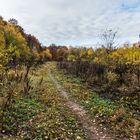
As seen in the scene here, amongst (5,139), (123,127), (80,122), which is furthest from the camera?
(80,122)

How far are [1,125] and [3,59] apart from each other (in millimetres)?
3873

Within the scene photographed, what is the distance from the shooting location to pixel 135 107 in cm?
1570

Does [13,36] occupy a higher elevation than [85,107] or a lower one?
higher

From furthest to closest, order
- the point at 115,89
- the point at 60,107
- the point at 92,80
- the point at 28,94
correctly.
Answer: the point at 92,80
the point at 115,89
the point at 28,94
the point at 60,107

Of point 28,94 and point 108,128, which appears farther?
point 28,94

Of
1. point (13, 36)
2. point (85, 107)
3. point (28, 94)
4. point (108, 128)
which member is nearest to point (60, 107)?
point (85, 107)

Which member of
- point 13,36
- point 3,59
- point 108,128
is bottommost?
point 108,128

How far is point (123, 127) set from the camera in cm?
1167

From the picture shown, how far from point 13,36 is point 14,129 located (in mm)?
47237

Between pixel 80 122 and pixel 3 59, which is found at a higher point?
pixel 3 59

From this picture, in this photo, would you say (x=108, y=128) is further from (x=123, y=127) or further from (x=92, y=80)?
(x=92, y=80)

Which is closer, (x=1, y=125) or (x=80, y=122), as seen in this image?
(x=1, y=125)

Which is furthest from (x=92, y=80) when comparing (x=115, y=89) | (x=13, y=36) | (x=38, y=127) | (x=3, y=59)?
(x=13, y=36)

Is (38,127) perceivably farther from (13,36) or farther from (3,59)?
(13,36)
